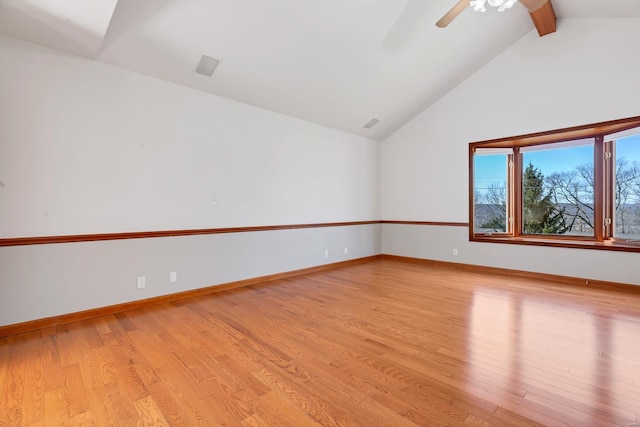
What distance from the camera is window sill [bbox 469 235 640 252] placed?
3807mm

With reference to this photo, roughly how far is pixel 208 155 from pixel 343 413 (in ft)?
10.5

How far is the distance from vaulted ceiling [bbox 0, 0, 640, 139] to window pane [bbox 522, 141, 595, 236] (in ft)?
5.61

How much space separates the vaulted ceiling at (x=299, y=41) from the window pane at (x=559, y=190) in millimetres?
1711

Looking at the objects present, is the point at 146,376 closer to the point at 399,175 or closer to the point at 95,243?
the point at 95,243

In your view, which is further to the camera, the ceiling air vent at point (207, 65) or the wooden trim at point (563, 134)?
the wooden trim at point (563, 134)

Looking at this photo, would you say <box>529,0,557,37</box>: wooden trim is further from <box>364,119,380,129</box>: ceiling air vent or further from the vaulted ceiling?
<box>364,119,380,129</box>: ceiling air vent

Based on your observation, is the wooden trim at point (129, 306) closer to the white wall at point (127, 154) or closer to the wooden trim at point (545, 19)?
the white wall at point (127, 154)

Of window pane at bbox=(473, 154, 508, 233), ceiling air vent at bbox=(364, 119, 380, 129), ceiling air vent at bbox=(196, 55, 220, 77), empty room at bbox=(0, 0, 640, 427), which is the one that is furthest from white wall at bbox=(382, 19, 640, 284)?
ceiling air vent at bbox=(196, 55, 220, 77)

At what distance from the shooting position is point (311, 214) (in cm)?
497

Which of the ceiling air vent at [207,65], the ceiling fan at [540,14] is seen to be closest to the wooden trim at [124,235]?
the ceiling air vent at [207,65]

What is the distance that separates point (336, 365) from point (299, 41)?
3239 mm

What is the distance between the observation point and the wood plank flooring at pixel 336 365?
1.54m

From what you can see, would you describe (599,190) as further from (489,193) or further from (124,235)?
(124,235)

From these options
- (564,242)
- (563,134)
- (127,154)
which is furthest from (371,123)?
(127,154)
